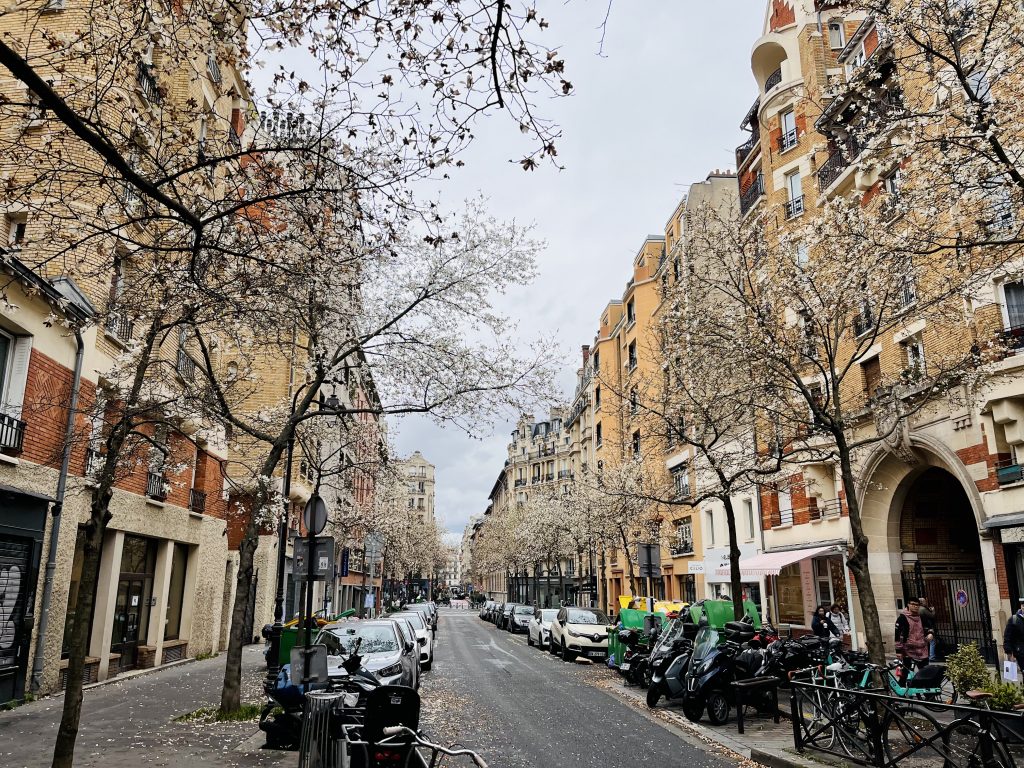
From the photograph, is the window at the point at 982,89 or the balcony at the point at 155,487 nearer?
the window at the point at 982,89

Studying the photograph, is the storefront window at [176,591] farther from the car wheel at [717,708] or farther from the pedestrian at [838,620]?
the pedestrian at [838,620]

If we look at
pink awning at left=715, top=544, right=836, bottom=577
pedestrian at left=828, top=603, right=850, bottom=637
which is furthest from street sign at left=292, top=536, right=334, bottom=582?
pink awning at left=715, top=544, right=836, bottom=577

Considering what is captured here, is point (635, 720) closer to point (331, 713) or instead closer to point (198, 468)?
point (331, 713)

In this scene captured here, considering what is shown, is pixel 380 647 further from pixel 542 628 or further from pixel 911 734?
pixel 542 628

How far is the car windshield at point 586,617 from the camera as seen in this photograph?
2578cm

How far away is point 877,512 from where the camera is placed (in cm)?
2236

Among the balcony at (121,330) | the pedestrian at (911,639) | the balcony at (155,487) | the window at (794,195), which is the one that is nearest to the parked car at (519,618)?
the window at (794,195)

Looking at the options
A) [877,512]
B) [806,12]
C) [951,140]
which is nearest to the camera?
[951,140]

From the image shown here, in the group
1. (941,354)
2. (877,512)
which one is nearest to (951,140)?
(941,354)

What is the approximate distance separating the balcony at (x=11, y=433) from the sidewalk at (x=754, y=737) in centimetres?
1189

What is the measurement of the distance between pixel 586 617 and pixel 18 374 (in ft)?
61.7

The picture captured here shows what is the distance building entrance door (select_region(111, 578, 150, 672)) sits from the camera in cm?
1805

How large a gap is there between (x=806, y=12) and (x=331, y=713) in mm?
27165

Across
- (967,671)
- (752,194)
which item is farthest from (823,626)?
(752,194)
